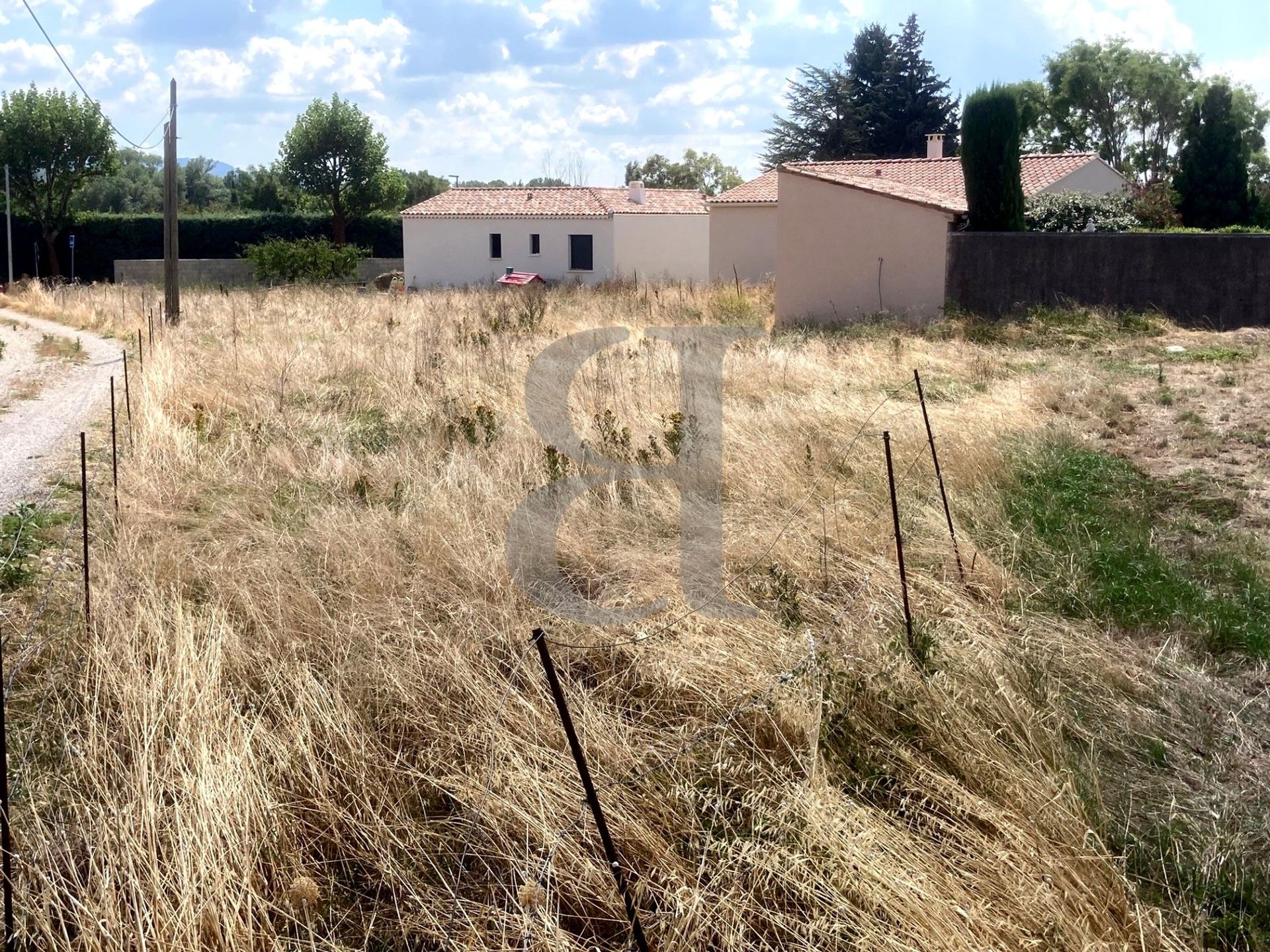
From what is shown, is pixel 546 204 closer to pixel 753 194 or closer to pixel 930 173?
pixel 753 194

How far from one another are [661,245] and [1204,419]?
110 feet

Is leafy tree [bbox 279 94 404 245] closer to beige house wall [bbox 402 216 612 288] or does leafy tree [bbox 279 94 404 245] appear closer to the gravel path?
beige house wall [bbox 402 216 612 288]

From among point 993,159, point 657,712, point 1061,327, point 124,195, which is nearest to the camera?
point 657,712

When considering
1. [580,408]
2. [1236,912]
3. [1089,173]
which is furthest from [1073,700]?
[1089,173]

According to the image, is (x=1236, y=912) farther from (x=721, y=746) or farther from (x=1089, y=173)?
(x=1089, y=173)

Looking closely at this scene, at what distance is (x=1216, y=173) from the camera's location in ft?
115

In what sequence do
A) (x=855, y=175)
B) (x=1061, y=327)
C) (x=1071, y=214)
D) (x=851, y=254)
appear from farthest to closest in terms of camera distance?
1. (x=855, y=175)
2. (x=1071, y=214)
3. (x=851, y=254)
4. (x=1061, y=327)

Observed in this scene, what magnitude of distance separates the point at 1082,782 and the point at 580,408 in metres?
5.96

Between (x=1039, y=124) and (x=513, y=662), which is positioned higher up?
(x=1039, y=124)

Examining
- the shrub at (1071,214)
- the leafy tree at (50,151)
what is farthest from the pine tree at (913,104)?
the leafy tree at (50,151)

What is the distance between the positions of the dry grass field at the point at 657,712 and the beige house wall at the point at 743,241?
959 inches

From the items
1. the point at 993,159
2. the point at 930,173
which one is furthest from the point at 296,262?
the point at 993,159

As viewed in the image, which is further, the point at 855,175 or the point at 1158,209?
the point at 1158,209

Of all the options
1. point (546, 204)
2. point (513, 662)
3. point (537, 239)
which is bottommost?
point (513, 662)
